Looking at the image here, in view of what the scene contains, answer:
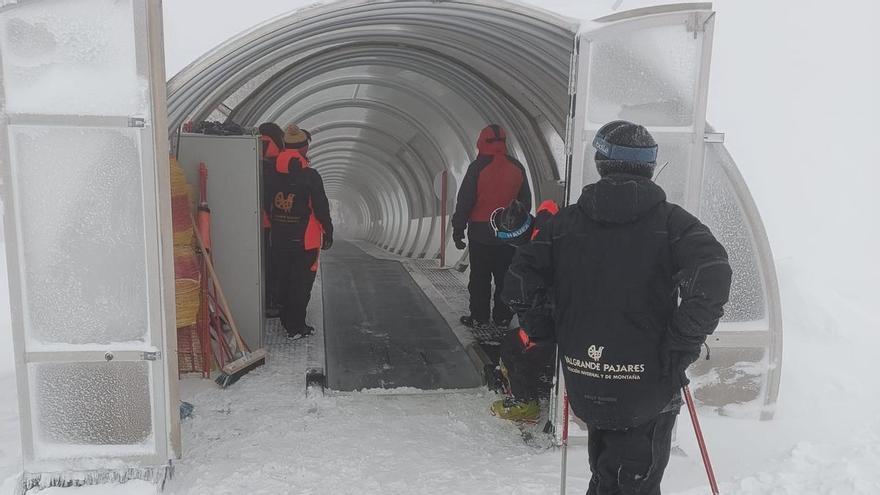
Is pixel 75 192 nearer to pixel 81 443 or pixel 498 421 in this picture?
pixel 81 443

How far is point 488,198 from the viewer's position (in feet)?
19.3

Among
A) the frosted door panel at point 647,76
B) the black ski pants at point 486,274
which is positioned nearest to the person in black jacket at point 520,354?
the frosted door panel at point 647,76

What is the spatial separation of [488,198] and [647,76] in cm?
254

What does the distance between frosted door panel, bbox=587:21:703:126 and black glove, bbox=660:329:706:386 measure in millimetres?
1613

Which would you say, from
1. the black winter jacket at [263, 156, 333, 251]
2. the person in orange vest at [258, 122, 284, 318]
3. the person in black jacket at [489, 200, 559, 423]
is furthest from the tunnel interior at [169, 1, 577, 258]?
the person in black jacket at [489, 200, 559, 423]

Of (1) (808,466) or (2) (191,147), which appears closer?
(1) (808,466)

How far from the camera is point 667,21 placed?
340cm

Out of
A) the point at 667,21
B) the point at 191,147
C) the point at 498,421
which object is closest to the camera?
the point at 667,21

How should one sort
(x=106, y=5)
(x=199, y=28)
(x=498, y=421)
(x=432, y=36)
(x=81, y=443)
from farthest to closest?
(x=432, y=36), (x=498, y=421), (x=199, y=28), (x=81, y=443), (x=106, y=5)

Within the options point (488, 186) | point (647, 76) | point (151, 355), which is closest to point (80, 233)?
point (151, 355)

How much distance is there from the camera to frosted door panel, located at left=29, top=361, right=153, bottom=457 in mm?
3092

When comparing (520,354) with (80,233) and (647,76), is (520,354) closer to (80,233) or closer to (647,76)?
(647,76)

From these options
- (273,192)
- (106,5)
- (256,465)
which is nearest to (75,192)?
(106,5)

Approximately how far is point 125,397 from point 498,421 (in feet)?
7.08
